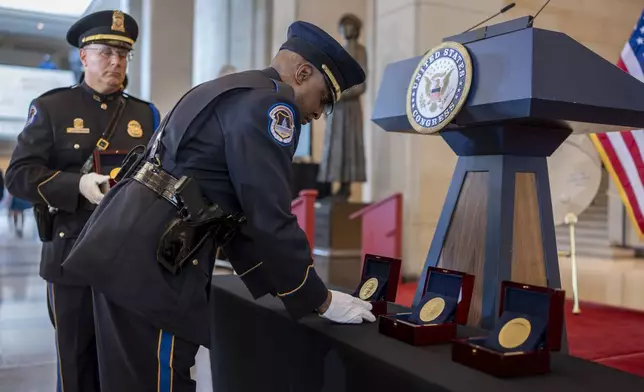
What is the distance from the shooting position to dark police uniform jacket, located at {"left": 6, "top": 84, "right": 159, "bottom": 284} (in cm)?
175

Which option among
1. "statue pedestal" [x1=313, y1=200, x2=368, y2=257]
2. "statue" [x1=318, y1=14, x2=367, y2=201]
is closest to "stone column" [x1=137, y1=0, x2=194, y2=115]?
"statue" [x1=318, y1=14, x2=367, y2=201]

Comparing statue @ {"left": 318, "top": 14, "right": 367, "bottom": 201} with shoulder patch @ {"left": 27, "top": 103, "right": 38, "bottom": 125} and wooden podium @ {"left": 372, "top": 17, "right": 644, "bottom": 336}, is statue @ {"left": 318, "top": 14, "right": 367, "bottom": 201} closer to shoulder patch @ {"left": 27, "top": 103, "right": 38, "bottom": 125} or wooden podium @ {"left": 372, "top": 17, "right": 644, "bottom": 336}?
shoulder patch @ {"left": 27, "top": 103, "right": 38, "bottom": 125}

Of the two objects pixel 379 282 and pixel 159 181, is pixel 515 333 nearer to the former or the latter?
pixel 379 282

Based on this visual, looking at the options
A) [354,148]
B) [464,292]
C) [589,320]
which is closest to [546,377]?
[464,292]

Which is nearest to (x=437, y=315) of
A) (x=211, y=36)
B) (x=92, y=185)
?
(x=92, y=185)

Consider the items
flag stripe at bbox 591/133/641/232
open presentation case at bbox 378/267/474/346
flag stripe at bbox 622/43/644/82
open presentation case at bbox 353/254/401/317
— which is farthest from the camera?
flag stripe at bbox 591/133/641/232

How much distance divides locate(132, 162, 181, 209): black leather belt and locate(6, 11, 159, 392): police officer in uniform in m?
0.48

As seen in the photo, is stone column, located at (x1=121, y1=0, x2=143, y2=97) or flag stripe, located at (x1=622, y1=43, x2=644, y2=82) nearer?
flag stripe, located at (x1=622, y1=43, x2=644, y2=82)

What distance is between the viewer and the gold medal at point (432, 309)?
1197mm

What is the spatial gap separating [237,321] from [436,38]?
13.8 feet

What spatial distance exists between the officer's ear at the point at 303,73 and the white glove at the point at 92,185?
669 mm

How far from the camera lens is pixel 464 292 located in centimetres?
118

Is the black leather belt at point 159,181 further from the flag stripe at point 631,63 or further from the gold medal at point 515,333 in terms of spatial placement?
the flag stripe at point 631,63

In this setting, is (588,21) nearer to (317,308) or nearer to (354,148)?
(354,148)
